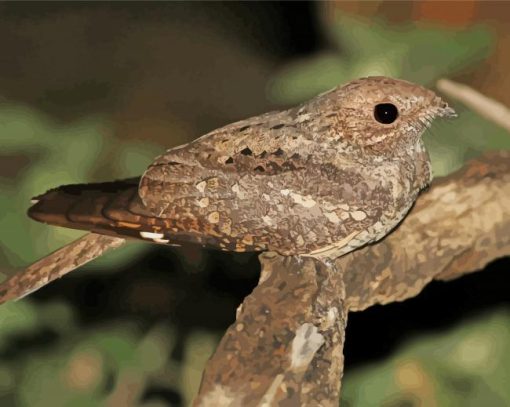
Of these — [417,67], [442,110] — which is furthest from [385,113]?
[417,67]

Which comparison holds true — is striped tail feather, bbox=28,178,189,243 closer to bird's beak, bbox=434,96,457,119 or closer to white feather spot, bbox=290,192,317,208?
white feather spot, bbox=290,192,317,208

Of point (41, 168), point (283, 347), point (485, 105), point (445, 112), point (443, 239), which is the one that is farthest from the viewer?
point (41, 168)

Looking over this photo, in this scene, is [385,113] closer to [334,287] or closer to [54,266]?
[334,287]

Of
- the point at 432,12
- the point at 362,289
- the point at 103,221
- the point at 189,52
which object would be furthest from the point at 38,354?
the point at 189,52

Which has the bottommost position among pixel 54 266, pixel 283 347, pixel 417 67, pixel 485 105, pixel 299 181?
pixel 283 347

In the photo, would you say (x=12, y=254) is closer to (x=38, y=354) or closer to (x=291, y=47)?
(x=38, y=354)

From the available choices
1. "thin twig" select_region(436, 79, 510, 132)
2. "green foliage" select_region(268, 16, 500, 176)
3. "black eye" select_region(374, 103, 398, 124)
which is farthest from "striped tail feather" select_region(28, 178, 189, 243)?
"green foliage" select_region(268, 16, 500, 176)

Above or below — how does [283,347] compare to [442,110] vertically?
below

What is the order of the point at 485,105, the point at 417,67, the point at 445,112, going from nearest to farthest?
the point at 445,112, the point at 485,105, the point at 417,67

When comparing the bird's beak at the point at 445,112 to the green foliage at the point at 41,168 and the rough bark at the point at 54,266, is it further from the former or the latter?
the green foliage at the point at 41,168
